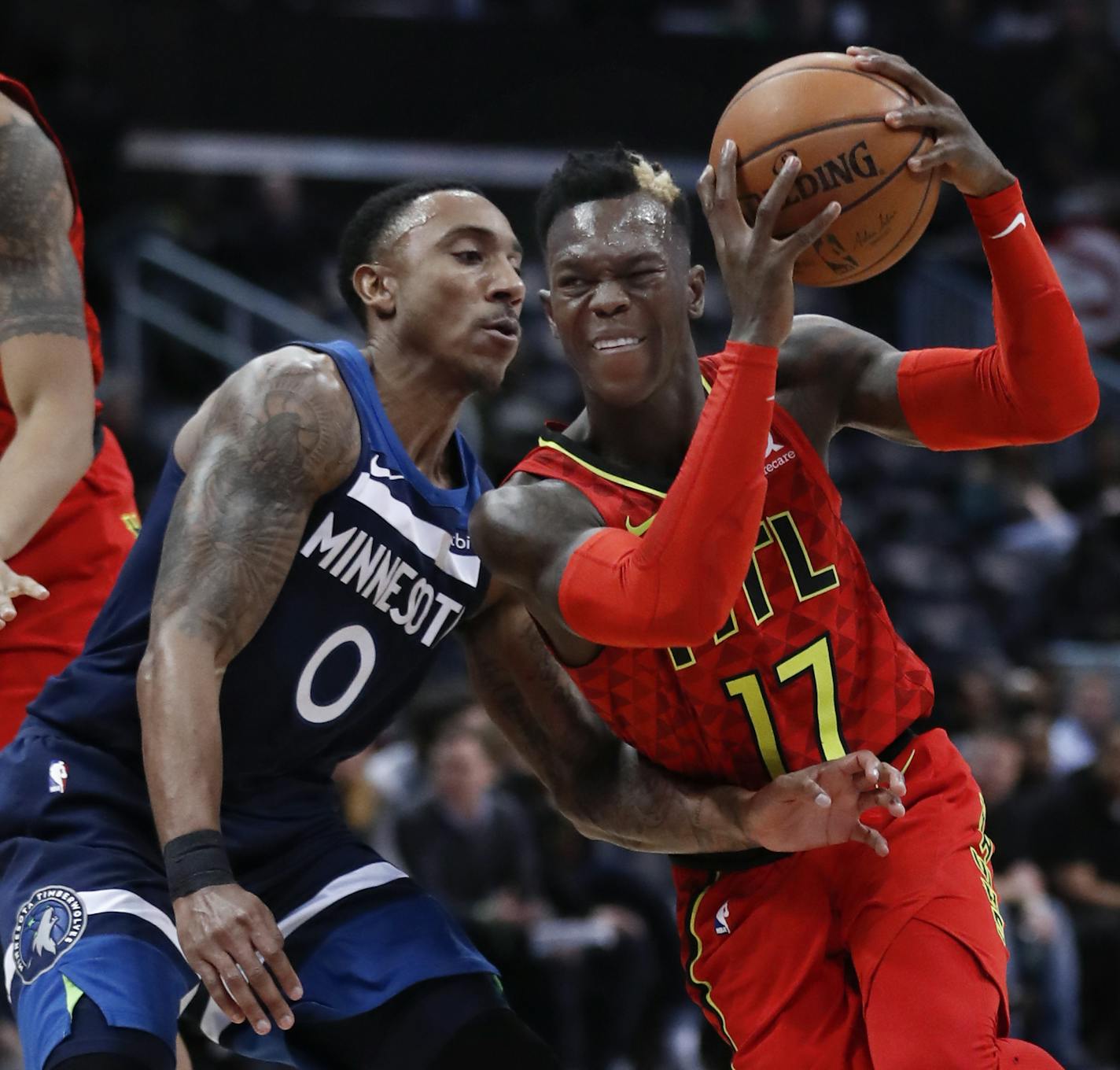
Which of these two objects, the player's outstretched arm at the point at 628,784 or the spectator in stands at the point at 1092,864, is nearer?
the player's outstretched arm at the point at 628,784

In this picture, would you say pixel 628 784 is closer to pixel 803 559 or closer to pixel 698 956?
pixel 698 956

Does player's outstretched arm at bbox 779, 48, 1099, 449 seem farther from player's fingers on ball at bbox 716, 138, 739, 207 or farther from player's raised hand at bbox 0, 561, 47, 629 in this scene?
player's raised hand at bbox 0, 561, 47, 629

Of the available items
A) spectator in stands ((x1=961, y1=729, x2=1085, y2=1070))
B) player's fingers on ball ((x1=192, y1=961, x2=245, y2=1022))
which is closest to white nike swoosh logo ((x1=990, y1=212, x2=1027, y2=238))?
player's fingers on ball ((x1=192, y1=961, x2=245, y2=1022))

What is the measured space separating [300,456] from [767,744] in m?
1.15

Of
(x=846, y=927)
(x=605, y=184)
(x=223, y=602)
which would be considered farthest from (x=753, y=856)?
(x=605, y=184)

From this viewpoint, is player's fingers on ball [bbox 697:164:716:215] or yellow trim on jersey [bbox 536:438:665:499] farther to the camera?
yellow trim on jersey [bbox 536:438:665:499]

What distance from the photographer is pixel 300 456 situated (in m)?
3.79

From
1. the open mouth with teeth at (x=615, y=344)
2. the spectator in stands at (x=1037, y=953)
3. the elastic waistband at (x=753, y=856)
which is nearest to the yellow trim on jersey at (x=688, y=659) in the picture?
the elastic waistband at (x=753, y=856)

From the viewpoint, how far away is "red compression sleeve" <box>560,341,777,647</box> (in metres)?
3.33

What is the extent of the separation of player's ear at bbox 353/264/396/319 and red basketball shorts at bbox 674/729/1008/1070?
4.99 ft

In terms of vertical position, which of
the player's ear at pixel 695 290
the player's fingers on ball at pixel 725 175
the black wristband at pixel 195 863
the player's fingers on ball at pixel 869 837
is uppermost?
the player's fingers on ball at pixel 725 175

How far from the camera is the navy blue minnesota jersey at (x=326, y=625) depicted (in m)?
3.90

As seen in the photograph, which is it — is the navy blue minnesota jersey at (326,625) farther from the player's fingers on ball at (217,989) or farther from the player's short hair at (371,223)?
the player's fingers on ball at (217,989)

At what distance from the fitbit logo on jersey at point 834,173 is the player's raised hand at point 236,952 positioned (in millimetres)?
1668
